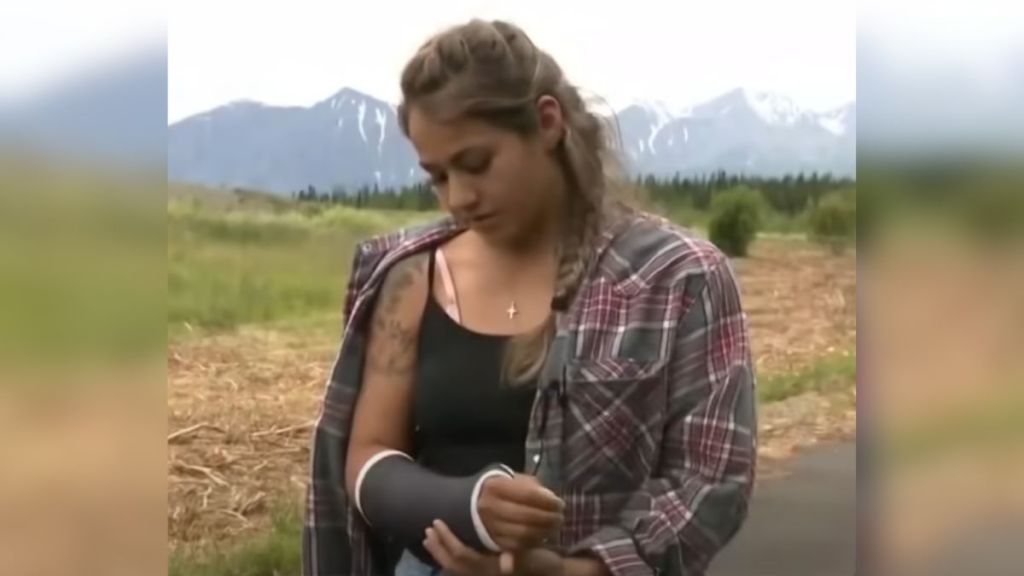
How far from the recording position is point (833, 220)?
121cm

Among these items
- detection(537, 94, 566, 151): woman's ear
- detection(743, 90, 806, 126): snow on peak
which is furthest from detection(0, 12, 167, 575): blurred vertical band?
detection(743, 90, 806, 126): snow on peak

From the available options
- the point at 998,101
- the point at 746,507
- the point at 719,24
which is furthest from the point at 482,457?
the point at 998,101

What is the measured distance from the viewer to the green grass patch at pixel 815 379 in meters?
1.21

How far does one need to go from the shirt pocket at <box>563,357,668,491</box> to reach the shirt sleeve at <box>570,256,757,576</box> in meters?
0.01

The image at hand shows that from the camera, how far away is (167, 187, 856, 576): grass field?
119 cm

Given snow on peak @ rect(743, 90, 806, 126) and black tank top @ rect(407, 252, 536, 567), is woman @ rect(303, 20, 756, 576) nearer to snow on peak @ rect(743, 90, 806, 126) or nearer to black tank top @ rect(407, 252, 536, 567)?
black tank top @ rect(407, 252, 536, 567)

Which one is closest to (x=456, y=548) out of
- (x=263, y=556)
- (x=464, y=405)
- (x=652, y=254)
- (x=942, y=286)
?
(x=464, y=405)

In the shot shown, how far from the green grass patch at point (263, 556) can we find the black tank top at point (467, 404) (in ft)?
0.59

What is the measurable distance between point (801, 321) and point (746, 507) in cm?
21

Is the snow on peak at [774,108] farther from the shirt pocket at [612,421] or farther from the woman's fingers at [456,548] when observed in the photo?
the woman's fingers at [456,548]

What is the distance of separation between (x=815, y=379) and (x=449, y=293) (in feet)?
1.33

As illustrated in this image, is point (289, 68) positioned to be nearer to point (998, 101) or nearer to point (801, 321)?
point (801, 321)

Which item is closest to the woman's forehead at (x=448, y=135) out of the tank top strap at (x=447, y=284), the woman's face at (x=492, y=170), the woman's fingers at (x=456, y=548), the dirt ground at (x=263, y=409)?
the woman's face at (x=492, y=170)

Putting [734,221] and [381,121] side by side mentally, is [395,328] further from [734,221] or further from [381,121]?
[734,221]
